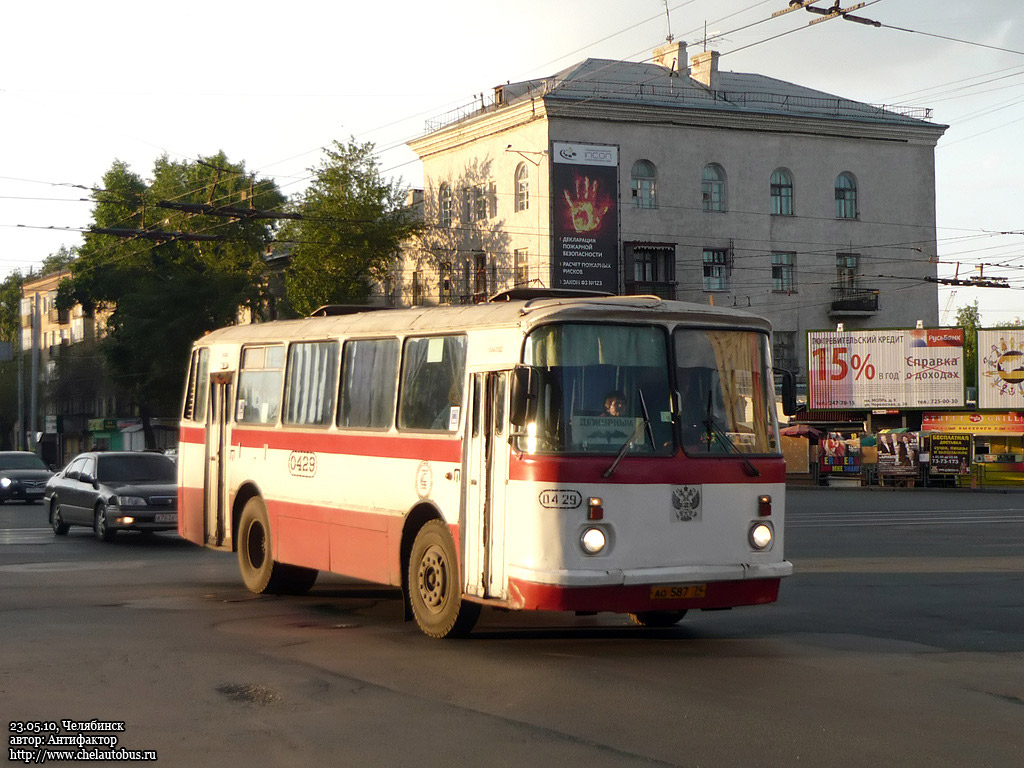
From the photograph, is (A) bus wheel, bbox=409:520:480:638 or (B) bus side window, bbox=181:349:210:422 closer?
(A) bus wheel, bbox=409:520:480:638

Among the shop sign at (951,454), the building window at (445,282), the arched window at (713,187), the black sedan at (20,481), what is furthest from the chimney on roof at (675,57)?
the black sedan at (20,481)

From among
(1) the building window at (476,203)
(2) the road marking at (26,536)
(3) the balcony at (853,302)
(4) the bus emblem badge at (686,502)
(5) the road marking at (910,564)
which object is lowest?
(2) the road marking at (26,536)

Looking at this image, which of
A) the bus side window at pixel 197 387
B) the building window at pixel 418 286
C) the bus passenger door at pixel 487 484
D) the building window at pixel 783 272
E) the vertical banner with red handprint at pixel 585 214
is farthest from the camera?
the building window at pixel 418 286

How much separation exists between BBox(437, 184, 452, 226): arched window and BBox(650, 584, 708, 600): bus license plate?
199 ft

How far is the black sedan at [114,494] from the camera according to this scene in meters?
23.7

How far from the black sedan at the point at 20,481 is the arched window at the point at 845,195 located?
43342 millimetres

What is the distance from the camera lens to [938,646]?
37.6 ft

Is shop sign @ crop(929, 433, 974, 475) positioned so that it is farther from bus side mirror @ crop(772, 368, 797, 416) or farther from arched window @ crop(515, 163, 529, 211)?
bus side mirror @ crop(772, 368, 797, 416)

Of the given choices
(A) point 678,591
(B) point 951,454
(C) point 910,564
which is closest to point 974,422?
(B) point 951,454

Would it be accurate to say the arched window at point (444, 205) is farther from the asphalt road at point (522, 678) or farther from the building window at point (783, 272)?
the asphalt road at point (522, 678)

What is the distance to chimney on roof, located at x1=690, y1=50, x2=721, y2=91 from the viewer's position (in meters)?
69.6

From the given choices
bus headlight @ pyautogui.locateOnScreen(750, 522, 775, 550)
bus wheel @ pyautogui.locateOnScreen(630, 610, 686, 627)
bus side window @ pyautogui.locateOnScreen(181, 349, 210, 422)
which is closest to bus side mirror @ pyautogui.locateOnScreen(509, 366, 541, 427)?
bus headlight @ pyautogui.locateOnScreen(750, 522, 775, 550)

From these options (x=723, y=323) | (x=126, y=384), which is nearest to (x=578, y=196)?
(x=126, y=384)

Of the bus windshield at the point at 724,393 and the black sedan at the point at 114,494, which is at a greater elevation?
the bus windshield at the point at 724,393
